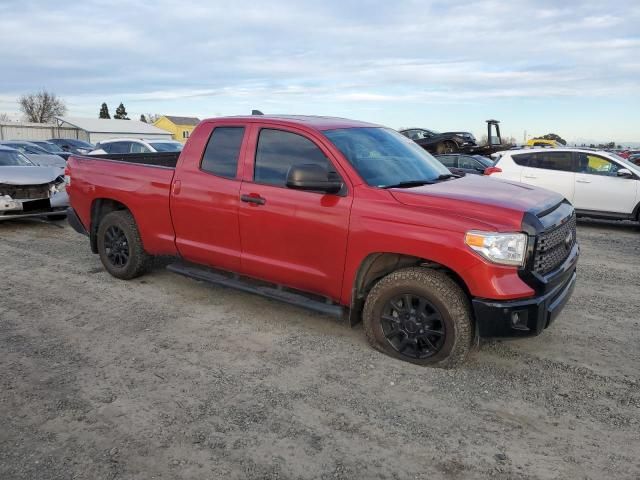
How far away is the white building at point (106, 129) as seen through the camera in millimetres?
62237

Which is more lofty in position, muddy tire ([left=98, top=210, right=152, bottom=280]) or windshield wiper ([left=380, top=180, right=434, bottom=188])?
windshield wiper ([left=380, top=180, right=434, bottom=188])

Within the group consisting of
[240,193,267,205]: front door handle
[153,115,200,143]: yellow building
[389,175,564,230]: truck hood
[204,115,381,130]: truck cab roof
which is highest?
[153,115,200,143]: yellow building

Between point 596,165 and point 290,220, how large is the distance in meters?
8.99

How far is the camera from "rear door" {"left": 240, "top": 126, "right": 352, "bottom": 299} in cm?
423

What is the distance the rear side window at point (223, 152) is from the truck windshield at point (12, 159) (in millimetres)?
6439

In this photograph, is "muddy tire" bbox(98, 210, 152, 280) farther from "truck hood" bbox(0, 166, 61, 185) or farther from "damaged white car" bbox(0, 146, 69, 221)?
"truck hood" bbox(0, 166, 61, 185)

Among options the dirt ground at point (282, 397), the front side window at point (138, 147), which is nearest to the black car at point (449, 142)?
the front side window at point (138, 147)

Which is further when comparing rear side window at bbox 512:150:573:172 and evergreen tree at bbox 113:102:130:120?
Result: evergreen tree at bbox 113:102:130:120

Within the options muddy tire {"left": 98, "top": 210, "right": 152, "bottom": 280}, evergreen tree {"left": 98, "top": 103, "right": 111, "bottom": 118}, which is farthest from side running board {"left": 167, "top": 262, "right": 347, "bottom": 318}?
evergreen tree {"left": 98, "top": 103, "right": 111, "bottom": 118}

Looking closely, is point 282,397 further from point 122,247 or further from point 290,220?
point 122,247

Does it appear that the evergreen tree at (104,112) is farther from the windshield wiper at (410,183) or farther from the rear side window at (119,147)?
A: the windshield wiper at (410,183)

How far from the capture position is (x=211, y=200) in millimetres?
4961

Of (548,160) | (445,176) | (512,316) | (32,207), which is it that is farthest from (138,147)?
(512,316)

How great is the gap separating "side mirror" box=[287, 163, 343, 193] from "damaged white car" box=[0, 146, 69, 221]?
22.2 ft
